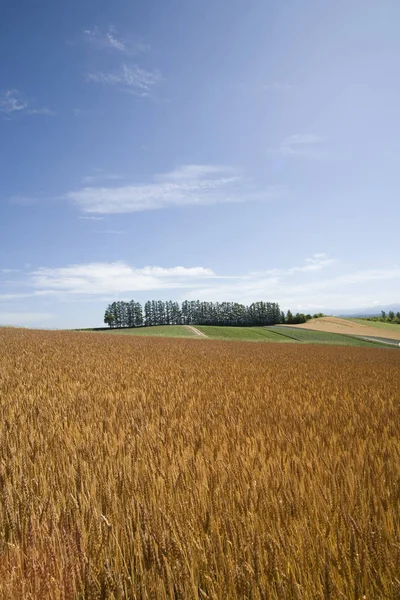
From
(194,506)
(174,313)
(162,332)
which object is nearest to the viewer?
(194,506)

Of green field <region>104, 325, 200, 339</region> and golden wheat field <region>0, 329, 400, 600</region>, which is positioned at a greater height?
golden wheat field <region>0, 329, 400, 600</region>

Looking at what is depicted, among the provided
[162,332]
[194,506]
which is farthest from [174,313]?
[194,506]

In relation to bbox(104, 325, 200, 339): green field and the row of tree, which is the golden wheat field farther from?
the row of tree

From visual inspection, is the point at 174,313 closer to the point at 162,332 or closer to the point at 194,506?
the point at 162,332

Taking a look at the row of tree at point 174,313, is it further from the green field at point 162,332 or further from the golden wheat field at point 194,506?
the golden wheat field at point 194,506

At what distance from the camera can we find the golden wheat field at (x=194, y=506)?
1.62 meters

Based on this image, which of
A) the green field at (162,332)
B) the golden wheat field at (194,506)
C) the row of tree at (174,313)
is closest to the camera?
the golden wheat field at (194,506)

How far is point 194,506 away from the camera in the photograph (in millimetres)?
2250

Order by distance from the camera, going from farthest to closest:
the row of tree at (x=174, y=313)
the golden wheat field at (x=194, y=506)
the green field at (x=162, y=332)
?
the row of tree at (x=174, y=313)
the green field at (x=162, y=332)
the golden wheat field at (x=194, y=506)

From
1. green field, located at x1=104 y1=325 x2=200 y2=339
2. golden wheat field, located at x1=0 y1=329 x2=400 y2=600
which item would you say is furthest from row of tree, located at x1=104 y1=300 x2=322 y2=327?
golden wheat field, located at x1=0 y1=329 x2=400 y2=600

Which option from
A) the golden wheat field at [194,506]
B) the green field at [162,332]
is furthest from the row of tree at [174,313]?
the golden wheat field at [194,506]

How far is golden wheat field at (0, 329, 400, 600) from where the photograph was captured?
5.31ft

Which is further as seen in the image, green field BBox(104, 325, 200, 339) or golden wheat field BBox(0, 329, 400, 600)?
green field BBox(104, 325, 200, 339)

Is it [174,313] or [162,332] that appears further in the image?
[174,313]
